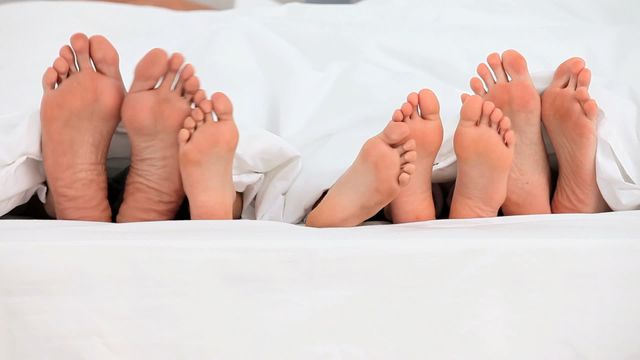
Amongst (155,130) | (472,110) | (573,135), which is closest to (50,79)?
(155,130)

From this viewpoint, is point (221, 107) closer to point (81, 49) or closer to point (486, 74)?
point (81, 49)

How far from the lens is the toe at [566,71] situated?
0.97 metres

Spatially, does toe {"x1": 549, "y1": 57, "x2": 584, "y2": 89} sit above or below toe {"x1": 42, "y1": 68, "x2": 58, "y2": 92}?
above

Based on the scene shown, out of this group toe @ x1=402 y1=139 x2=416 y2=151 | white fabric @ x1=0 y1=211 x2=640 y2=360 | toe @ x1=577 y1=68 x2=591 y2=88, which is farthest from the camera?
toe @ x1=577 y1=68 x2=591 y2=88

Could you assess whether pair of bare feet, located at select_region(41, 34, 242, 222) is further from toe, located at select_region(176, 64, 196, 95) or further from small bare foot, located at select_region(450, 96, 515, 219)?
small bare foot, located at select_region(450, 96, 515, 219)

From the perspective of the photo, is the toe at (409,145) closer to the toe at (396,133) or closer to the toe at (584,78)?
the toe at (396,133)

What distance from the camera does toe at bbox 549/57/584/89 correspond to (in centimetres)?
97

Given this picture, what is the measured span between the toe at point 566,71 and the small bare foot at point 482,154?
0.37 feet

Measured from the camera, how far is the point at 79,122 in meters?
0.90

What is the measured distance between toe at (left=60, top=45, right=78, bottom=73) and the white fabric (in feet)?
0.70

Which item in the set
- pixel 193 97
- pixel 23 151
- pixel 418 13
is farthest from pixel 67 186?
pixel 418 13

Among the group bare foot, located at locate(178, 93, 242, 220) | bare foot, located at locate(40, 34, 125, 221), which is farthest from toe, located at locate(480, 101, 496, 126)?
bare foot, located at locate(40, 34, 125, 221)

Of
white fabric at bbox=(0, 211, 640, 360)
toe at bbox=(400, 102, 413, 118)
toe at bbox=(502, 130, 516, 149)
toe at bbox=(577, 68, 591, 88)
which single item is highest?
toe at bbox=(577, 68, 591, 88)

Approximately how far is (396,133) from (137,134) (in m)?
0.30
